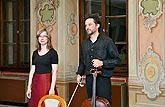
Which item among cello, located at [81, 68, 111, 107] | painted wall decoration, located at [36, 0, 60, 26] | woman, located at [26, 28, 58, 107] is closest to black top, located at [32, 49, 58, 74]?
woman, located at [26, 28, 58, 107]

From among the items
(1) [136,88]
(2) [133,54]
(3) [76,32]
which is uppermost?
(3) [76,32]

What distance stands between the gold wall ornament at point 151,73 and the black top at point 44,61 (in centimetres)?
149

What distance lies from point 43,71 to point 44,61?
0.40 ft

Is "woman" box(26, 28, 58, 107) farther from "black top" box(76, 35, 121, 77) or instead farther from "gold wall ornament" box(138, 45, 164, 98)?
"gold wall ornament" box(138, 45, 164, 98)

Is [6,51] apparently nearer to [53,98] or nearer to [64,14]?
[64,14]

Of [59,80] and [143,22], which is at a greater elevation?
[143,22]

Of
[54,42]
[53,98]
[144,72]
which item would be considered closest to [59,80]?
[54,42]

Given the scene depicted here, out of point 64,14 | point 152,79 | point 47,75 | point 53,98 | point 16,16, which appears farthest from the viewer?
point 16,16

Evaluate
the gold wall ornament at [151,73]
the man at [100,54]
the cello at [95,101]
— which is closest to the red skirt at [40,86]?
the man at [100,54]

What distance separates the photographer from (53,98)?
8.11 feet

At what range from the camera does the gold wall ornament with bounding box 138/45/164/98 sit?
4.52 metres

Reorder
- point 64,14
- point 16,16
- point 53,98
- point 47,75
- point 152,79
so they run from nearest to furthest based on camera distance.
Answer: point 53,98 → point 47,75 → point 152,79 → point 64,14 → point 16,16

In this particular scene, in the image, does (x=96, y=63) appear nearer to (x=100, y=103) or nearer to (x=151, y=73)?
(x=100, y=103)

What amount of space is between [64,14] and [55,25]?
0.25 m
